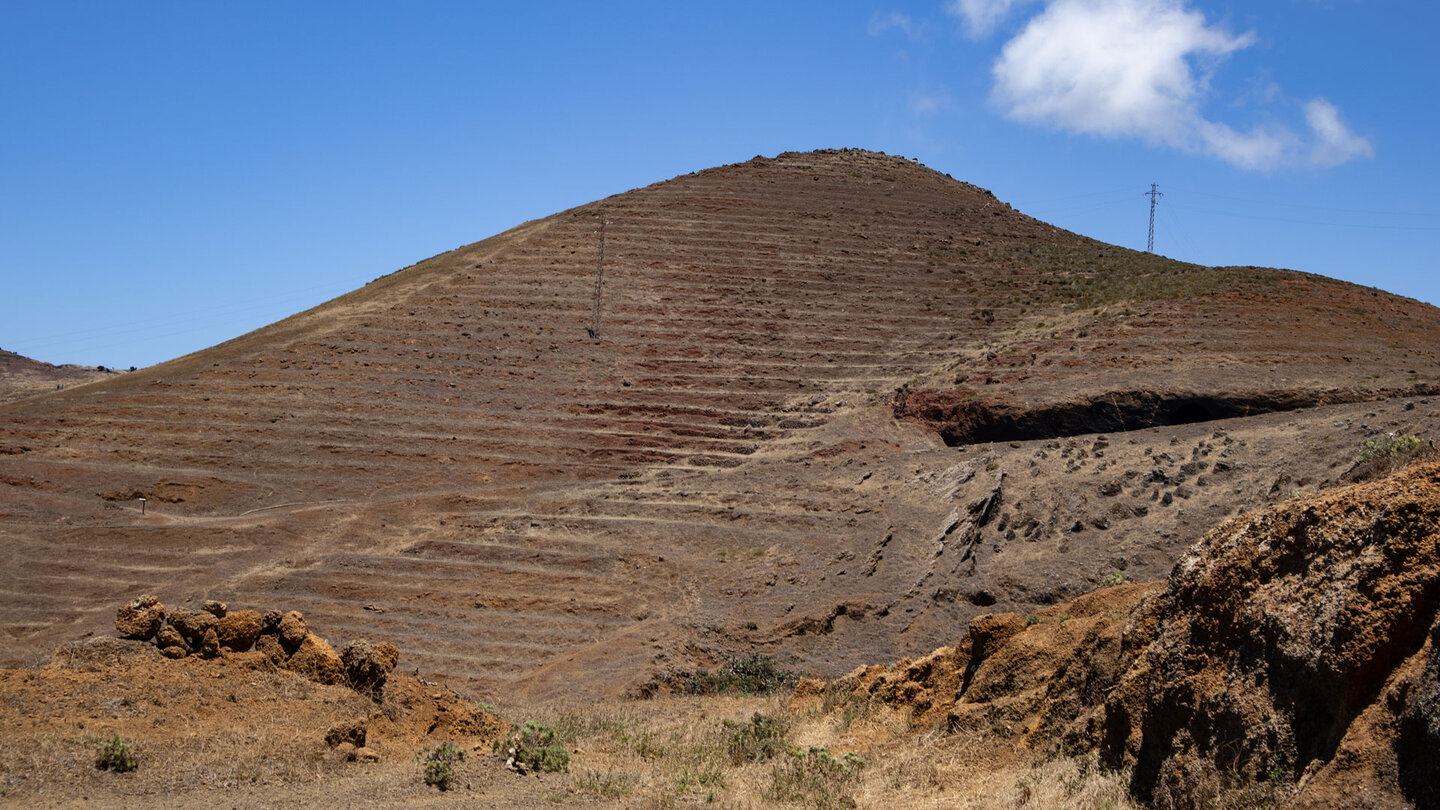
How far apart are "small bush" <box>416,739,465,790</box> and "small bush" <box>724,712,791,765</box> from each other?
2350mm

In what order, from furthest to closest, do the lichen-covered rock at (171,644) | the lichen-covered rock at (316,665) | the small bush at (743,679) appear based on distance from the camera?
the small bush at (743,679) → the lichen-covered rock at (316,665) → the lichen-covered rock at (171,644)

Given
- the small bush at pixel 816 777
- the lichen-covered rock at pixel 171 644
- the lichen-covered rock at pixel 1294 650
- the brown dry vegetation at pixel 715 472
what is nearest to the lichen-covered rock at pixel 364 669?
the brown dry vegetation at pixel 715 472

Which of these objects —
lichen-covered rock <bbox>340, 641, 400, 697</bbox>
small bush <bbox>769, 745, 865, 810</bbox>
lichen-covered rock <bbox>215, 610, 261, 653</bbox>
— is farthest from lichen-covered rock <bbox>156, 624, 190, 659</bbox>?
small bush <bbox>769, 745, 865, 810</bbox>

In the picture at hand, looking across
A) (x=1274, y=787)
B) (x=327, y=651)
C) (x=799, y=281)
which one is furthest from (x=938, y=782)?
Result: (x=799, y=281)

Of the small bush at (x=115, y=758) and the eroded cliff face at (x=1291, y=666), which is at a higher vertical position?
the eroded cliff face at (x=1291, y=666)

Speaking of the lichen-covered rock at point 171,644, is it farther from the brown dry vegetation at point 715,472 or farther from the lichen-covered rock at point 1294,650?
the lichen-covered rock at point 1294,650

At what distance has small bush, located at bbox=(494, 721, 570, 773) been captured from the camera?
334 inches

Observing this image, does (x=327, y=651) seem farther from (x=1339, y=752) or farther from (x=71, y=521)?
(x=71, y=521)

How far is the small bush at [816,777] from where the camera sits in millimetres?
7598

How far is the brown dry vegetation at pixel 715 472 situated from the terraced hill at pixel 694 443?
0.10 metres

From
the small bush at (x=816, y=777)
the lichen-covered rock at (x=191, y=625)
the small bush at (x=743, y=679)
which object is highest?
the lichen-covered rock at (x=191, y=625)

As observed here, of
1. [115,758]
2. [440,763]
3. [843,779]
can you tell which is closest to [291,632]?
[115,758]

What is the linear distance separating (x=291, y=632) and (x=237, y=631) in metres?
0.45

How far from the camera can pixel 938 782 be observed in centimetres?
786
